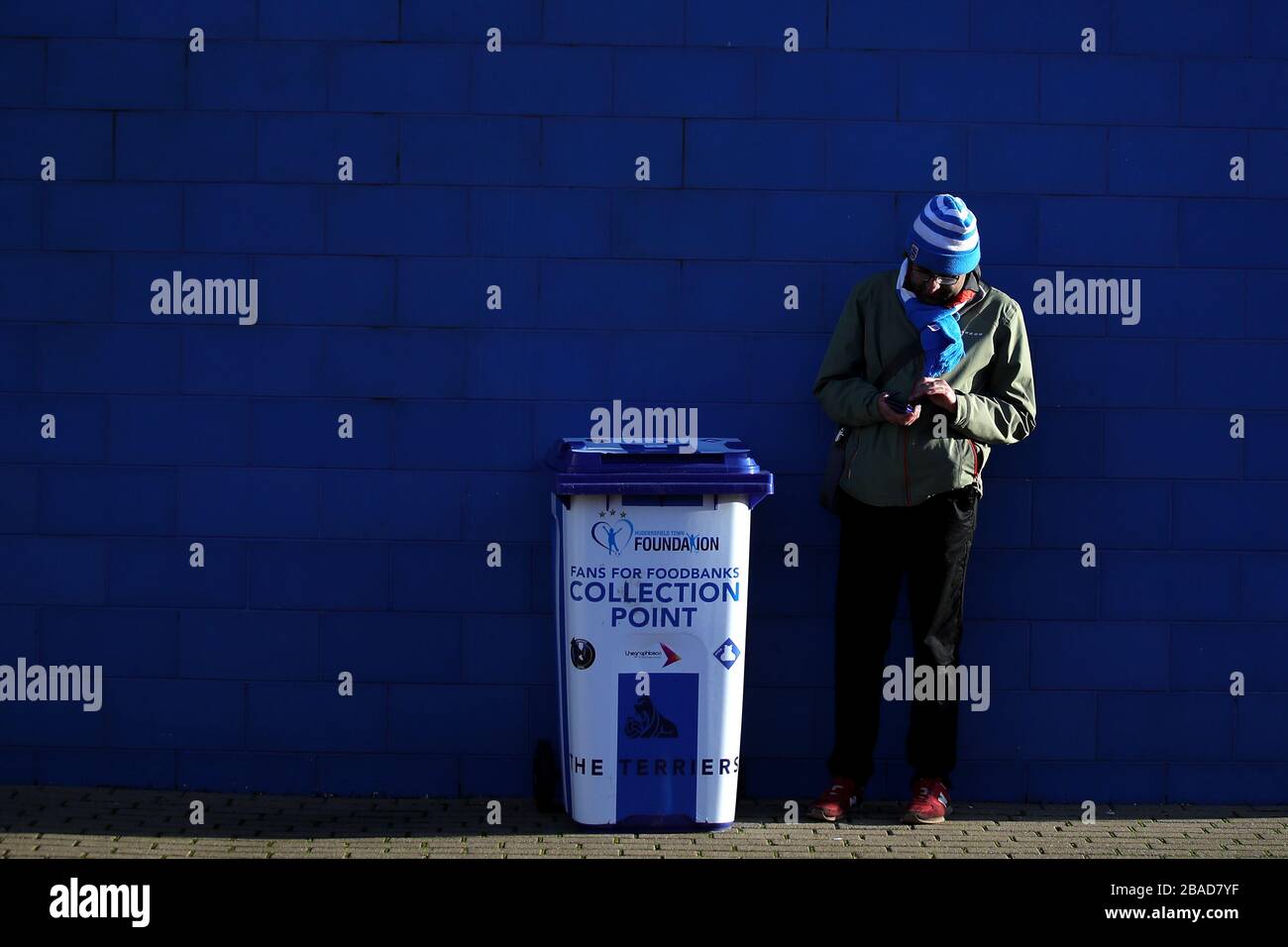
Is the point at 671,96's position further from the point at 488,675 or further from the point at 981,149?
the point at 488,675

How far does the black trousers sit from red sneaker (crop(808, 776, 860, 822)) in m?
0.04

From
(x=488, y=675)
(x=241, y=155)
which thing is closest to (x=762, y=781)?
(x=488, y=675)

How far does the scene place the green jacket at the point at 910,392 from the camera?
6.21 meters

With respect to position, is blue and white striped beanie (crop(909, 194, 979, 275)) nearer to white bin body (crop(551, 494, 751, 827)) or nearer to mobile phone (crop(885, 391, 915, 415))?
mobile phone (crop(885, 391, 915, 415))

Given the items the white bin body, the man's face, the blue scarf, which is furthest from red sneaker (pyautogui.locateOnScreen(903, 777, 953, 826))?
the man's face

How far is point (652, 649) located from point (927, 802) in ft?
3.72

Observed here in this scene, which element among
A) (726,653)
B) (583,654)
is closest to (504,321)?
(583,654)

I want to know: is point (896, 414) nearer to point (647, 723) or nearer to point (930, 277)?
point (930, 277)

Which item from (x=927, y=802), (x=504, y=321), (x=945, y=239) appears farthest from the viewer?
(x=504, y=321)

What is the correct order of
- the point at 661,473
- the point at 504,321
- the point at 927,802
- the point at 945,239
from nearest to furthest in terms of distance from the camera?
the point at 661,473, the point at 945,239, the point at 927,802, the point at 504,321

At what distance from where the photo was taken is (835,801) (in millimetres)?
6406

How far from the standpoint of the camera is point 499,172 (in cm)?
657

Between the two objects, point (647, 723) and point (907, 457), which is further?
point (907, 457)

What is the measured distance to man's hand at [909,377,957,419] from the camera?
6.10m
